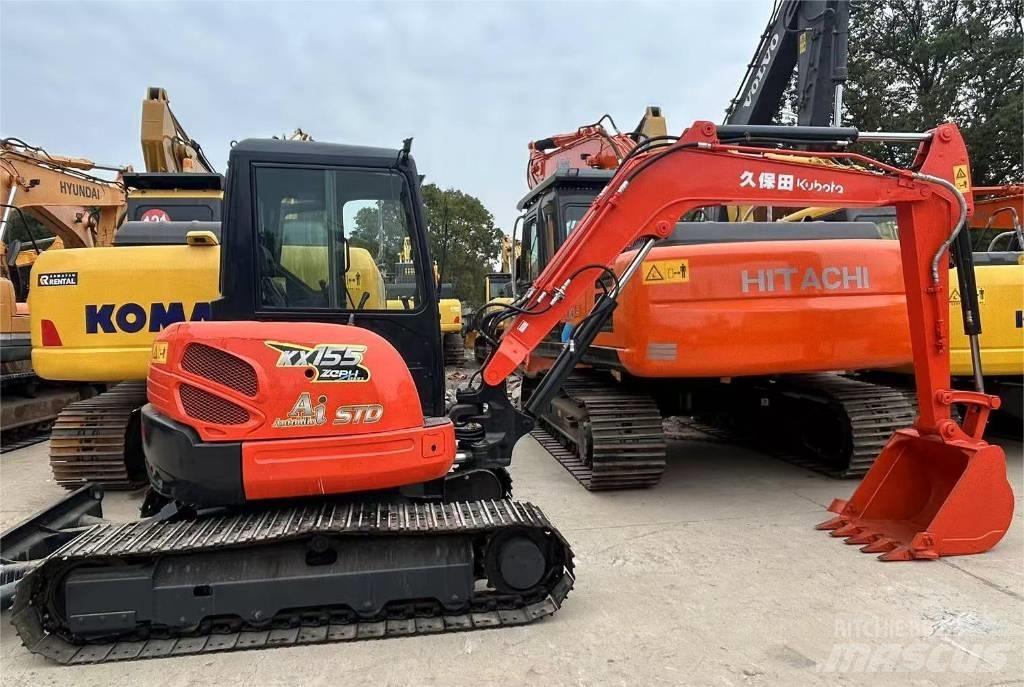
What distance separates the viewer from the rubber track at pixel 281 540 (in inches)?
124

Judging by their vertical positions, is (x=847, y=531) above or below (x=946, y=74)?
below

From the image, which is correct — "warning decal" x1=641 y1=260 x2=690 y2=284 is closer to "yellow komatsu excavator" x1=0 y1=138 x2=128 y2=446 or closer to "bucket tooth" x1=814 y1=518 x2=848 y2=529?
"bucket tooth" x1=814 y1=518 x2=848 y2=529

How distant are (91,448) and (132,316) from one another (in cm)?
126

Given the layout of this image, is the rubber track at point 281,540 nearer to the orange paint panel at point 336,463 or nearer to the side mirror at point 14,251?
the orange paint panel at point 336,463

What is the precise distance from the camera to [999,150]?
2089 cm

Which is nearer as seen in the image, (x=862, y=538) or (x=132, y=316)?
(x=862, y=538)

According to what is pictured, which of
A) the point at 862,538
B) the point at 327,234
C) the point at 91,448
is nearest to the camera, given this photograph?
the point at 327,234

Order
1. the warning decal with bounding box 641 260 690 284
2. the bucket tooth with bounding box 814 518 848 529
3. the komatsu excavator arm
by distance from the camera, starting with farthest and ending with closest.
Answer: the komatsu excavator arm < the warning decal with bounding box 641 260 690 284 < the bucket tooth with bounding box 814 518 848 529

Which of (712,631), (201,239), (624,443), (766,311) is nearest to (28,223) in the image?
(201,239)

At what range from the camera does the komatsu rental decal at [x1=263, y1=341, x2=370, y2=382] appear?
3.34 m

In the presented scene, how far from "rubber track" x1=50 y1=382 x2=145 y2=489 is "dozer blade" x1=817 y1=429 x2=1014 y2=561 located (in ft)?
17.7

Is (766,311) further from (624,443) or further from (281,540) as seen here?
(281,540)

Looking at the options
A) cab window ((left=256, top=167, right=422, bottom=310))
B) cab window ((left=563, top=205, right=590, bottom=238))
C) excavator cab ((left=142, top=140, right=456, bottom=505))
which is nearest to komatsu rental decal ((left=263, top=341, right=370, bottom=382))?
excavator cab ((left=142, top=140, right=456, bottom=505))

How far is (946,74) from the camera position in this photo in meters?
22.5
